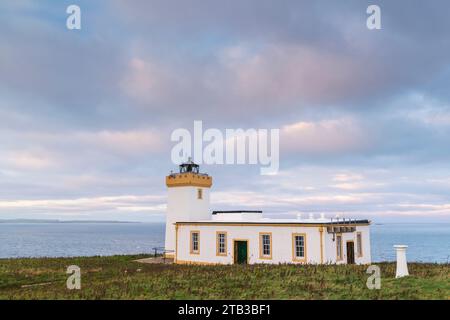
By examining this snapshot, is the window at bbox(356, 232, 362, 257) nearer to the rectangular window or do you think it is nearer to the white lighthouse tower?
the rectangular window

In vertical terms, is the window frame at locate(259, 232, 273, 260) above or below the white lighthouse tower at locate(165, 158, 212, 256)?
below

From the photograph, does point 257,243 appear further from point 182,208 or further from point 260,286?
point 260,286

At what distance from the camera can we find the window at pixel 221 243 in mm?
29297

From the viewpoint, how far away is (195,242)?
30938mm

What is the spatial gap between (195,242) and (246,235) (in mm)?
4753

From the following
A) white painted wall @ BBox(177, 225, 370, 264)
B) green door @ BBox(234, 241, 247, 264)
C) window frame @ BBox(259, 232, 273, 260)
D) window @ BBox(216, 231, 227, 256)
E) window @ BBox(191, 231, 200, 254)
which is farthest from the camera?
window @ BBox(191, 231, 200, 254)

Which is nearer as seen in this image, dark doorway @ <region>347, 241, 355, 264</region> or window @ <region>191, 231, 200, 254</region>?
dark doorway @ <region>347, 241, 355, 264</region>

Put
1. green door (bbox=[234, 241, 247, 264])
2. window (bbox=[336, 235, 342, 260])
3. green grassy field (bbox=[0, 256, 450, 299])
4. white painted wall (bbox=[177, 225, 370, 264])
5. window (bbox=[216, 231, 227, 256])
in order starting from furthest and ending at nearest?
window (bbox=[216, 231, 227, 256])
green door (bbox=[234, 241, 247, 264])
window (bbox=[336, 235, 342, 260])
white painted wall (bbox=[177, 225, 370, 264])
green grassy field (bbox=[0, 256, 450, 299])

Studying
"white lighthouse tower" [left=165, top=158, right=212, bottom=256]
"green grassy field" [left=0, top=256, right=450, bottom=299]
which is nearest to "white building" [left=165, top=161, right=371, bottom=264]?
"white lighthouse tower" [left=165, top=158, right=212, bottom=256]

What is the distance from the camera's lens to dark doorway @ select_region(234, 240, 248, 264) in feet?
93.1

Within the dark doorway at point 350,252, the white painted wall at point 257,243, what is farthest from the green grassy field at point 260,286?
the dark doorway at point 350,252
